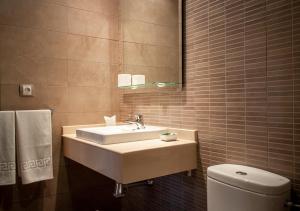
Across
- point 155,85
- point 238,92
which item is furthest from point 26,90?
point 238,92

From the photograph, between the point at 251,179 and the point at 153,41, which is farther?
the point at 153,41

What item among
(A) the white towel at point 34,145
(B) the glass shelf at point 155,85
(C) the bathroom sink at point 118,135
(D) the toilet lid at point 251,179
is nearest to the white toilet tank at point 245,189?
(D) the toilet lid at point 251,179

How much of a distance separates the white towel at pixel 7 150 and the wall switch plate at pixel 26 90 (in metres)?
0.20

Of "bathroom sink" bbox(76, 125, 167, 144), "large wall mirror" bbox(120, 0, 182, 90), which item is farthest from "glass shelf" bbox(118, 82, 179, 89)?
"bathroom sink" bbox(76, 125, 167, 144)

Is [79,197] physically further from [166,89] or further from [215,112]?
[215,112]

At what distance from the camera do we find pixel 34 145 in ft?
6.22

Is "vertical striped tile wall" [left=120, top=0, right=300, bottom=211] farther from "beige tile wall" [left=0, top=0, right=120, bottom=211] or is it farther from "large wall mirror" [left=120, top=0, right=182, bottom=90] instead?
"beige tile wall" [left=0, top=0, right=120, bottom=211]

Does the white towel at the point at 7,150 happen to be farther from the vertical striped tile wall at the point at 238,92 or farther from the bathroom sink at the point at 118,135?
the vertical striped tile wall at the point at 238,92

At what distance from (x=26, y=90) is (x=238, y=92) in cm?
152

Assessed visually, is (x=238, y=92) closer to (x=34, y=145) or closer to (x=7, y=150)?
(x=34, y=145)

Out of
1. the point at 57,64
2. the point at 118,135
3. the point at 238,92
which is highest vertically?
the point at 57,64

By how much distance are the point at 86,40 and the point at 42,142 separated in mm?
927

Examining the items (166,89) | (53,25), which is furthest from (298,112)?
(53,25)

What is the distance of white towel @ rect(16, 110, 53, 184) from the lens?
6.03 ft
